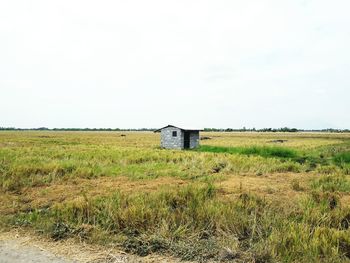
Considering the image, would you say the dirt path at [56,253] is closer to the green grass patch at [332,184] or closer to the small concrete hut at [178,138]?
the green grass patch at [332,184]

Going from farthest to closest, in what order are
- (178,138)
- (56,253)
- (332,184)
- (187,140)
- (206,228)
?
(187,140) < (178,138) < (332,184) < (206,228) < (56,253)

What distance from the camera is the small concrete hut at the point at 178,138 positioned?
126ft

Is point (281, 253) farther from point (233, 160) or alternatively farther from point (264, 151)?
point (264, 151)

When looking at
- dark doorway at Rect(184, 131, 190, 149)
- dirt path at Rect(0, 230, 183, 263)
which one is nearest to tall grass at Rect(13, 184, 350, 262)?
dirt path at Rect(0, 230, 183, 263)

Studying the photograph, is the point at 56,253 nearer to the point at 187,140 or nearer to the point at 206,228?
the point at 206,228

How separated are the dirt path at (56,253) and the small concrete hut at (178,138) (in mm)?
32613

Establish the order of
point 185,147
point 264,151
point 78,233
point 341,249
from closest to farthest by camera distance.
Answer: point 341,249 < point 78,233 < point 264,151 < point 185,147

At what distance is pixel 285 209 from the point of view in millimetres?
7828

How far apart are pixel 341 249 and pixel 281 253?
1.13 metres

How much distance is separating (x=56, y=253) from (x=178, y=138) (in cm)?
3343

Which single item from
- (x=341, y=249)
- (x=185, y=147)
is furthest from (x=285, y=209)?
(x=185, y=147)

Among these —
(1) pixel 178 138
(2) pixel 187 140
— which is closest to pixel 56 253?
(1) pixel 178 138

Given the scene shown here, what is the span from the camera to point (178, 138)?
38.5 meters

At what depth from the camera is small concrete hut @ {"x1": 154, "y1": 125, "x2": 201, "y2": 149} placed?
Answer: 126ft
